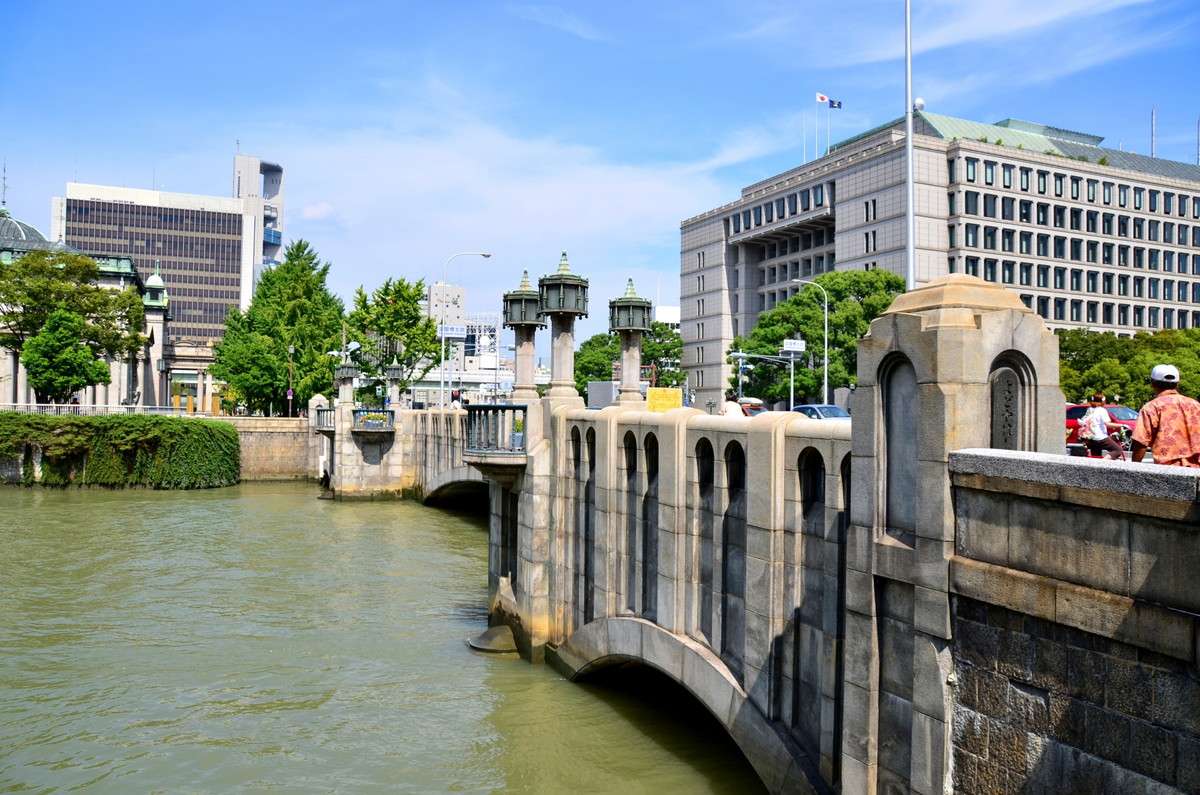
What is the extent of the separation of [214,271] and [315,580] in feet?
464

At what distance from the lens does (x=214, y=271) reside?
517 feet

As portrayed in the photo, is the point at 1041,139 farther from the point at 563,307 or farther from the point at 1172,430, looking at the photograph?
the point at 1172,430

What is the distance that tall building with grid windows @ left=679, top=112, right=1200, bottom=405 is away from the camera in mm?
80125

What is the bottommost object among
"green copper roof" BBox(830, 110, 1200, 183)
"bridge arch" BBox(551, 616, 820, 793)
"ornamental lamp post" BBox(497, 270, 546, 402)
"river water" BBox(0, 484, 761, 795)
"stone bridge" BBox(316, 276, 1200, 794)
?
"river water" BBox(0, 484, 761, 795)

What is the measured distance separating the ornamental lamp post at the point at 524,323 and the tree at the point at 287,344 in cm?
5428

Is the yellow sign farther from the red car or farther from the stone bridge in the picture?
the red car

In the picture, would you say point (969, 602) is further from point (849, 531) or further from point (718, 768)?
point (718, 768)

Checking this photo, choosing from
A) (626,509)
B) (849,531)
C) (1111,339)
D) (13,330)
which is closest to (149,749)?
(626,509)

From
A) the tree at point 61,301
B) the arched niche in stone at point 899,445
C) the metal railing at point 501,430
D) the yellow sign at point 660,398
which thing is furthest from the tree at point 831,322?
the arched niche in stone at point 899,445

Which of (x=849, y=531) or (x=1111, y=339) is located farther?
(x=1111, y=339)

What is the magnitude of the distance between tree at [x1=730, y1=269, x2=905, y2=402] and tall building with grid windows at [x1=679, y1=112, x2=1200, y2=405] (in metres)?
11.9

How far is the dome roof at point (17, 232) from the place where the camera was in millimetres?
86662

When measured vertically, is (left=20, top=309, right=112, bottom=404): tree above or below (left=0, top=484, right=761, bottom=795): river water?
above

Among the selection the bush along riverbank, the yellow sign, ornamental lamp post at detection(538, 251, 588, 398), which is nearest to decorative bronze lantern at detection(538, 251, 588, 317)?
ornamental lamp post at detection(538, 251, 588, 398)
